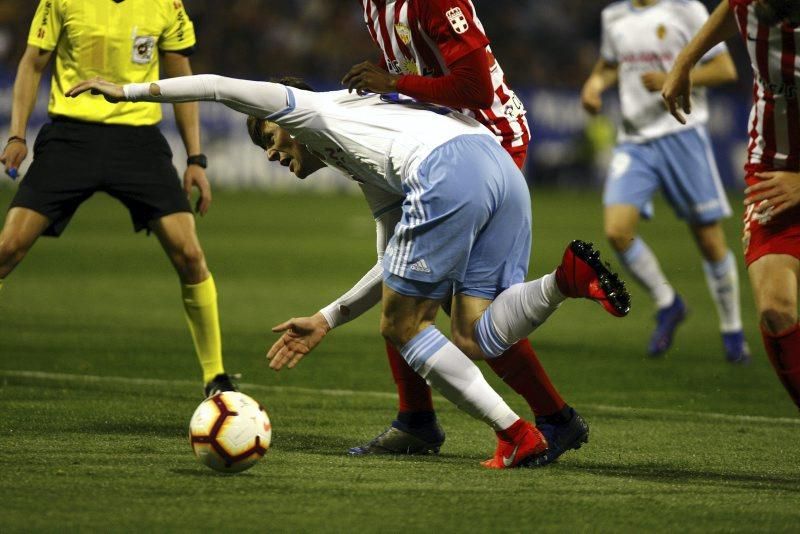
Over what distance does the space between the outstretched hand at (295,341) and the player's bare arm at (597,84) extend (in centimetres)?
458

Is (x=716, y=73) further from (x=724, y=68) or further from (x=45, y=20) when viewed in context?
(x=45, y=20)

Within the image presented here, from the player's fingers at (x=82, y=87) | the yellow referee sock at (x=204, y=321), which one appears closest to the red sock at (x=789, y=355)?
the player's fingers at (x=82, y=87)

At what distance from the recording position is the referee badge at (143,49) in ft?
23.4

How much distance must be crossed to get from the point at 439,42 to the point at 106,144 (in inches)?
90.2

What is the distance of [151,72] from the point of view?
7.25 meters

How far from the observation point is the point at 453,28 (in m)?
5.41

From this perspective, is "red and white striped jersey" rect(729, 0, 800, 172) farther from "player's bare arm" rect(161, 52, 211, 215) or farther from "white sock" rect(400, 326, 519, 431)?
"player's bare arm" rect(161, 52, 211, 215)

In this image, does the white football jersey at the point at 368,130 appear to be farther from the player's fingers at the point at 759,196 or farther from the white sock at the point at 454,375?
the player's fingers at the point at 759,196

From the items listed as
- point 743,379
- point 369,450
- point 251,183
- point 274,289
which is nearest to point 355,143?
point 369,450

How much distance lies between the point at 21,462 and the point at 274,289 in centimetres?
785

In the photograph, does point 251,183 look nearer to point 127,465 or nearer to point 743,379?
point 743,379

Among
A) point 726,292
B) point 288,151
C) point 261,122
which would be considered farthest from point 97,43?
point 726,292

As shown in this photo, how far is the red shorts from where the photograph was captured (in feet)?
17.2

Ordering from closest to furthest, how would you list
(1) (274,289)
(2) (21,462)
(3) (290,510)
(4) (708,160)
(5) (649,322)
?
(3) (290,510) → (2) (21,462) → (4) (708,160) → (5) (649,322) → (1) (274,289)
